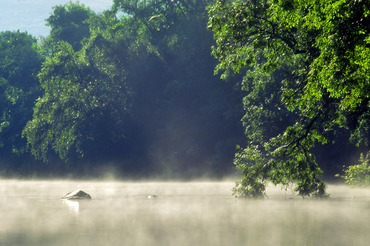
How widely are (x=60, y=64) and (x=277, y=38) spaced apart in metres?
44.4

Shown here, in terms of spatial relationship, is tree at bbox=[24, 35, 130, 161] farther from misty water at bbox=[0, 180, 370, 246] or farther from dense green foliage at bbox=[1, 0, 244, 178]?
misty water at bbox=[0, 180, 370, 246]

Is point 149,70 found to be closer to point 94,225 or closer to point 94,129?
point 94,129

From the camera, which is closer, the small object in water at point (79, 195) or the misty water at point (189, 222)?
the misty water at point (189, 222)

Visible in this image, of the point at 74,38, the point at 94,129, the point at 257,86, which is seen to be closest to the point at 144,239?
the point at 257,86

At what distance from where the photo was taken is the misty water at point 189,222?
1705 centimetres

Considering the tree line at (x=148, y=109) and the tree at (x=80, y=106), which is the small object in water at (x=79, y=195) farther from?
the tree at (x=80, y=106)

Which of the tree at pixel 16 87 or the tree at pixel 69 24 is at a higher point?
the tree at pixel 69 24

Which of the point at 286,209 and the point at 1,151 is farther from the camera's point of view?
the point at 1,151

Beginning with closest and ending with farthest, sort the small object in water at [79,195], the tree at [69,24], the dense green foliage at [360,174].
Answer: the dense green foliage at [360,174] < the small object in water at [79,195] < the tree at [69,24]

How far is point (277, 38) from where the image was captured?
25219 mm

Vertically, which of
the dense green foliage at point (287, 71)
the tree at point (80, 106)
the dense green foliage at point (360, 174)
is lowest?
the dense green foliage at point (360, 174)

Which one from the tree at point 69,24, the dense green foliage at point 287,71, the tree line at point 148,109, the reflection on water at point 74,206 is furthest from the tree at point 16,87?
the dense green foliage at point 287,71

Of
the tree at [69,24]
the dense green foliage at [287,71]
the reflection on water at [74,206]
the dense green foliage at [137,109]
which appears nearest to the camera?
the dense green foliage at [287,71]

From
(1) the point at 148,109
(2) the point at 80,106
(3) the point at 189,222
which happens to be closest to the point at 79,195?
(3) the point at 189,222
